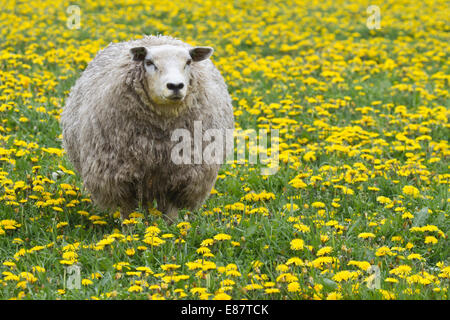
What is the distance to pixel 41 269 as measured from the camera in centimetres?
379

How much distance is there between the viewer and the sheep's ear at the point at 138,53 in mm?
4637

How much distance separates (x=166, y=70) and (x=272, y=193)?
1526 mm

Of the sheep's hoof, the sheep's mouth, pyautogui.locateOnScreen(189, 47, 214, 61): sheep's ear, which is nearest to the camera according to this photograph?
the sheep's mouth

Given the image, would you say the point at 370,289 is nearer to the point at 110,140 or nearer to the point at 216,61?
the point at 110,140

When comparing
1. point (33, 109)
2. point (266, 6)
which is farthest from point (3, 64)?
point (266, 6)

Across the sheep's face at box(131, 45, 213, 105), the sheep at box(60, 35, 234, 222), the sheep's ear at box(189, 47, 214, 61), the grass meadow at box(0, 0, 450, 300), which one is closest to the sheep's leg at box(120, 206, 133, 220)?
the sheep at box(60, 35, 234, 222)

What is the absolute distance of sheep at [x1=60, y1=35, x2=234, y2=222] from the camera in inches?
183

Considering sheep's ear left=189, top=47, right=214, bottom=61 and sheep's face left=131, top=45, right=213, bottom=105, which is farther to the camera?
sheep's ear left=189, top=47, right=214, bottom=61

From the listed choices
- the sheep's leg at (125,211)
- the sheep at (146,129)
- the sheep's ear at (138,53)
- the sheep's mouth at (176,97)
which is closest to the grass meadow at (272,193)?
the sheep's leg at (125,211)

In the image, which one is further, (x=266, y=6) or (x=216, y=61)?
(x=266, y=6)

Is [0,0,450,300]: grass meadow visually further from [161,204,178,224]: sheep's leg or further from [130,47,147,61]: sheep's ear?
[130,47,147,61]: sheep's ear

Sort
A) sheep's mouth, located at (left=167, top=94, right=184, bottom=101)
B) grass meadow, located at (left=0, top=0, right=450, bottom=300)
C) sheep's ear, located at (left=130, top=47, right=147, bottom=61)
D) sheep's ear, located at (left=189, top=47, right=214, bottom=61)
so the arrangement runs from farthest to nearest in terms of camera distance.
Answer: sheep's ear, located at (left=189, top=47, right=214, bottom=61) < sheep's ear, located at (left=130, top=47, right=147, bottom=61) < sheep's mouth, located at (left=167, top=94, right=184, bottom=101) < grass meadow, located at (left=0, top=0, right=450, bottom=300)

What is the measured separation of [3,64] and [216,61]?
3.41 metres

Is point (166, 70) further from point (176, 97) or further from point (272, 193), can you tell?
point (272, 193)
